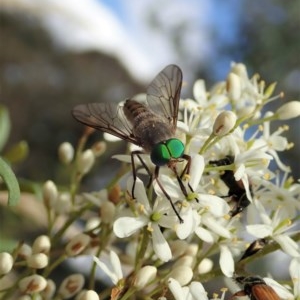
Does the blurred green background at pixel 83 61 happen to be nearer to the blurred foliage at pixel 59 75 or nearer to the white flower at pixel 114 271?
the blurred foliage at pixel 59 75

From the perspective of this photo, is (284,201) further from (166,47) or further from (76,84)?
(166,47)

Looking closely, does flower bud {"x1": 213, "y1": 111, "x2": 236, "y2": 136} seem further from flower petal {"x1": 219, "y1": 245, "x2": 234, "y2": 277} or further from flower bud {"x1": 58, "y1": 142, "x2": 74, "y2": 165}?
flower bud {"x1": 58, "y1": 142, "x2": 74, "y2": 165}

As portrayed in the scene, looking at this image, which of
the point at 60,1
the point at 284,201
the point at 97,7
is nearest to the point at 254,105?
the point at 284,201

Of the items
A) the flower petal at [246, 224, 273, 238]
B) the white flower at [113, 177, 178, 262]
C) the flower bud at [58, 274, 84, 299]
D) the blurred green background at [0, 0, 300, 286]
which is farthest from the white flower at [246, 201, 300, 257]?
the blurred green background at [0, 0, 300, 286]

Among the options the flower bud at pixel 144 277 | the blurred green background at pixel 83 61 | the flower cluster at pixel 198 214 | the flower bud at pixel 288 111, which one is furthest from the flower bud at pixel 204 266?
the blurred green background at pixel 83 61

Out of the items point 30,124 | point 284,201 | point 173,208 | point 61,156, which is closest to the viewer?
point 173,208

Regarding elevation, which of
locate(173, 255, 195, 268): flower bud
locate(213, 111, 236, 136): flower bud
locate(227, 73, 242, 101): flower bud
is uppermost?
locate(227, 73, 242, 101): flower bud

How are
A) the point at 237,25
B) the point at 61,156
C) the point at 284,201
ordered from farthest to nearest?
the point at 237,25
the point at 61,156
the point at 284,201
